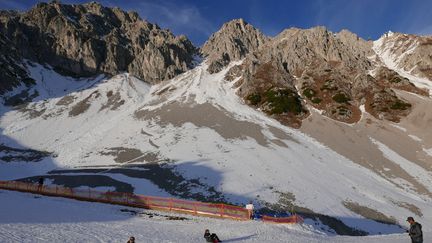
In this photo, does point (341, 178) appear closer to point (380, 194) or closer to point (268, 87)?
point (380, 194)

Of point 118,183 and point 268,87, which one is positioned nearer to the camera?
point 118,183

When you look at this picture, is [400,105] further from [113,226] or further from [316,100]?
[113,226]

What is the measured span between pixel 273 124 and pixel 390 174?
31.8 meters

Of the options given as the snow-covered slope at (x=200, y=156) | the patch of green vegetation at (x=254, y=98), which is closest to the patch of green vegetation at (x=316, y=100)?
the patch of green vegetation at (x=254, y=98)

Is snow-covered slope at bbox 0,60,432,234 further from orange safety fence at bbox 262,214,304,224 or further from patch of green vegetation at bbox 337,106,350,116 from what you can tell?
patch of green vegetation at bbox 337,106,350,116

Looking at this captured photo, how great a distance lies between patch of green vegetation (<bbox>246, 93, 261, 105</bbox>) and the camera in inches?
4478

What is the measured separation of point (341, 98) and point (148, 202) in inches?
3395

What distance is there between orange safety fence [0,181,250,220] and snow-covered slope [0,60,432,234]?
13196mm

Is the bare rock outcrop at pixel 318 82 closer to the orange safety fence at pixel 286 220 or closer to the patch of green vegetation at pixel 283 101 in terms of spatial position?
the patch of green vegetation at pixel 283 101

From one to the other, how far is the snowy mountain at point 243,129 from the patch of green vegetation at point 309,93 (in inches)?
26.7

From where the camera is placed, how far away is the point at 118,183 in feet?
183

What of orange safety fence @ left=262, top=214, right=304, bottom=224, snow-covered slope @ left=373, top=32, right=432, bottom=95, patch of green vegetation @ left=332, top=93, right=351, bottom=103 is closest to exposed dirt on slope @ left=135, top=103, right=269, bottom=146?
patch of green vegetation @ left=332, top=93, right=351, bottom=103

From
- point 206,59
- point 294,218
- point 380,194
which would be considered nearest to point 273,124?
point 380,194

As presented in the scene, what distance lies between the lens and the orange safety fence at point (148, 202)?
35.8 meters
